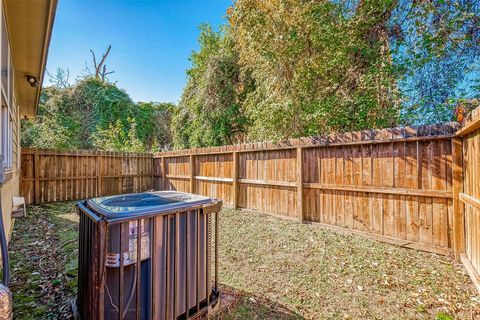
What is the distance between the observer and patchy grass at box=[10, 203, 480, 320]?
2227 millimetres

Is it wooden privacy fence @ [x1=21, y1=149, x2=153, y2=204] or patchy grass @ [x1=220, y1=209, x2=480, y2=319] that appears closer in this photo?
patchy grass @ [x1=220, y1=209, x2=480, y2=319]

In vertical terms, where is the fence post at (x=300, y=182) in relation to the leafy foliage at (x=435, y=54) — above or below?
below

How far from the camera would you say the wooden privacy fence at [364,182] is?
3.31 m

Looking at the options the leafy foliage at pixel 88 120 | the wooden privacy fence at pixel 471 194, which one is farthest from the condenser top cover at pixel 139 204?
the leafy foliage at pixel 88 120

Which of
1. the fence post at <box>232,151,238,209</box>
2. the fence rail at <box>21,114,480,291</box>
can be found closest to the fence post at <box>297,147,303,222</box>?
the fence rail at <box>21,114,480,291</box>

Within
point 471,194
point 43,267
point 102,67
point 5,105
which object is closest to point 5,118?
point 5,105

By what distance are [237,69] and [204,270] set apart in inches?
378

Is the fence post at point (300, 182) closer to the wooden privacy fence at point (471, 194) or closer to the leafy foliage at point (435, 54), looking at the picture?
the leafy foliage at point (435, 54)

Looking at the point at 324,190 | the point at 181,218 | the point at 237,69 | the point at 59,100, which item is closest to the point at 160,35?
the point at 237,69

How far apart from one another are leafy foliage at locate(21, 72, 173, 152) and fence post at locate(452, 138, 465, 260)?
1159cm

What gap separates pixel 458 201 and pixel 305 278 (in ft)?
7.59

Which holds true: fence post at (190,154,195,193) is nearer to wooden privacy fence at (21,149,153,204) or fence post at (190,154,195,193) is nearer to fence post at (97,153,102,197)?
wooden privacy fence at (21,149,153,204)

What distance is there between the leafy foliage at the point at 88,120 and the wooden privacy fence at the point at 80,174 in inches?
111

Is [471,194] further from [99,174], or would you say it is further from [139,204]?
[99,174]
